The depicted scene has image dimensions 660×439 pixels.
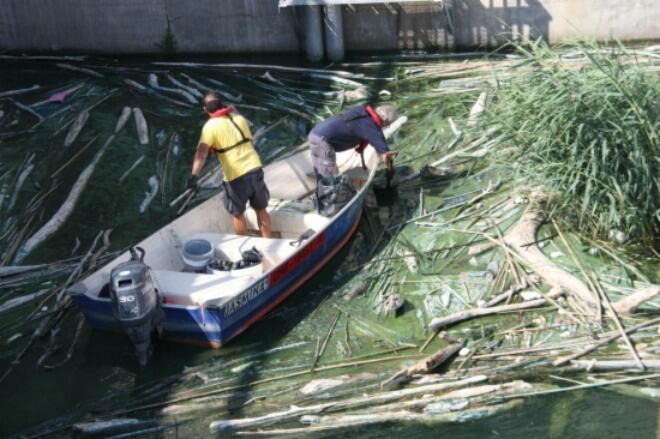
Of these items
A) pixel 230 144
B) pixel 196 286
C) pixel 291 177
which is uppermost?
pixel 230 144

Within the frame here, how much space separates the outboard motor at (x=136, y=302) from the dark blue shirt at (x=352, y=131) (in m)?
2.97

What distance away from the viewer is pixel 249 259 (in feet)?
29.6

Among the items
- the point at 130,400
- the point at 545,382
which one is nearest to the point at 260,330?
the point at 130,400

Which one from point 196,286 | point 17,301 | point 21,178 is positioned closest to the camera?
point 196,286

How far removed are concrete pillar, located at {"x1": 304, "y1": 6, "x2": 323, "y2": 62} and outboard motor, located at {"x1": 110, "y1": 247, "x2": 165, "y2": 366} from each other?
834 cm

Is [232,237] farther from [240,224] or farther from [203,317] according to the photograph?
[203,317]

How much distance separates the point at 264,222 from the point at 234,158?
0.88 m

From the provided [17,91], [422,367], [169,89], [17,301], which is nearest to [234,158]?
[17,301]

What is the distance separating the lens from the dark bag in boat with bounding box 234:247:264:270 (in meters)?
8.96

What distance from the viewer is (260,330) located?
28.6ft

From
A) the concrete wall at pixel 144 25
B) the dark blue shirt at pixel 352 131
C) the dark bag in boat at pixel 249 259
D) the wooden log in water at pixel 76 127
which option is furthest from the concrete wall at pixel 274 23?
the dark bag in boat at pixel 249 259

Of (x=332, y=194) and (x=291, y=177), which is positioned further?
(x=291, y=177)

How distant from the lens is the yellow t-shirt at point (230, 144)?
358 inches

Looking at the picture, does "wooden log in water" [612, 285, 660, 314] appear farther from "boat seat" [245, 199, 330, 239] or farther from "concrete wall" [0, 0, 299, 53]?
"concrete wall" [0, 0, 299, 53]
